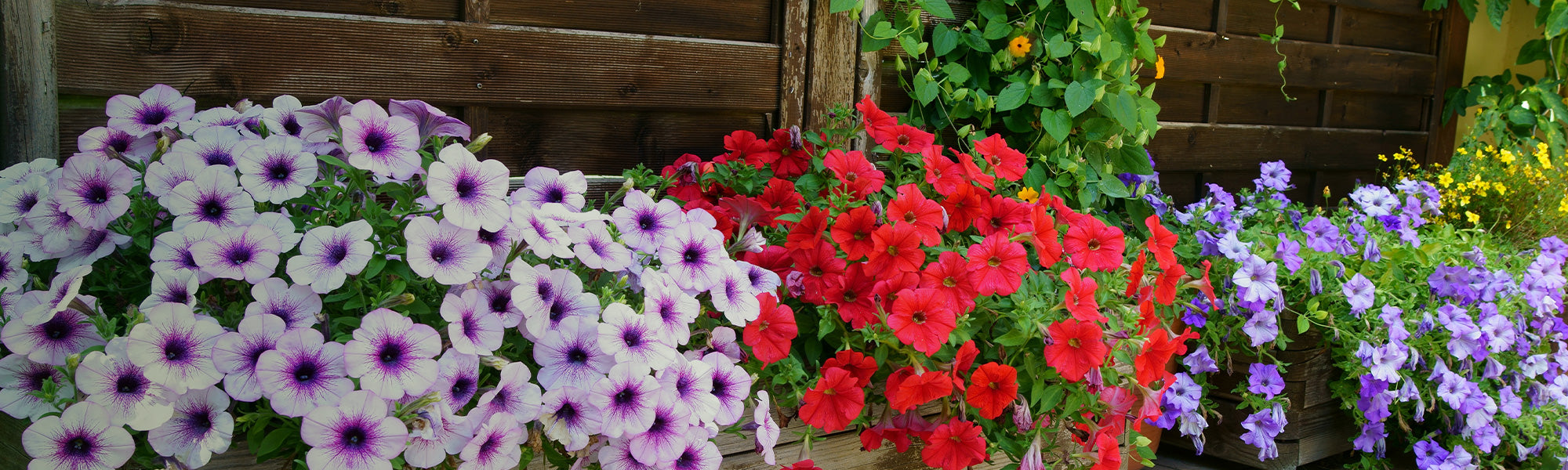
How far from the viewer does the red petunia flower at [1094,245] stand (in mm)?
1389

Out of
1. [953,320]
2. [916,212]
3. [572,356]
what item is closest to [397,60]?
[572,356]

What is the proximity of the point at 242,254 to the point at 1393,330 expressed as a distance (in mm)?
2100

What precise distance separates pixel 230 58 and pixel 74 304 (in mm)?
602

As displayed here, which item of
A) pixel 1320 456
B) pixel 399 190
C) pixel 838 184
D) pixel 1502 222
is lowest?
pixel 1320 456

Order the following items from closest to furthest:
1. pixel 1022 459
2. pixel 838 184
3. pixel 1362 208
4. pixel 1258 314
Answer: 1. pixel 1022 459
2. pixel 838 184
3. pixel 1258 314
4. pixel 1362 208

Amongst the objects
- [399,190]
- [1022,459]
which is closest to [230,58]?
[399,190]

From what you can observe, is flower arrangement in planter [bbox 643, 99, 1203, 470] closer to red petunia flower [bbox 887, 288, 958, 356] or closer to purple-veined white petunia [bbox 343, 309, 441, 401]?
red petunia flower [bbox 887, 288, 958, 356]

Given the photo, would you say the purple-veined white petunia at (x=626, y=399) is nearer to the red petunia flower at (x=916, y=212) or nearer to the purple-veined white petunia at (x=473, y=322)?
the purple-veined white petunia at (x=473, y=322)

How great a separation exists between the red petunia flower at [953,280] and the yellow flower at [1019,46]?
2.80 feet

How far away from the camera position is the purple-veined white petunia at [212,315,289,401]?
0.87 metres

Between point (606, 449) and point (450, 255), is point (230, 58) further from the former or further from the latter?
point (606, 449)

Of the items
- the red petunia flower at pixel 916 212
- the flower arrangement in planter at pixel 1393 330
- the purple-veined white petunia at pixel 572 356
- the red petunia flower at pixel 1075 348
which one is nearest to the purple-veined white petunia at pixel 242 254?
the purple-veined white petunia at pixel 572 356

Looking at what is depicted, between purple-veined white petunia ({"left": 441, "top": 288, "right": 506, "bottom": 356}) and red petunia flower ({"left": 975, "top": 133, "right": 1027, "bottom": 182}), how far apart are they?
3.13 ft

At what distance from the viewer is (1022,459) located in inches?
52.9
